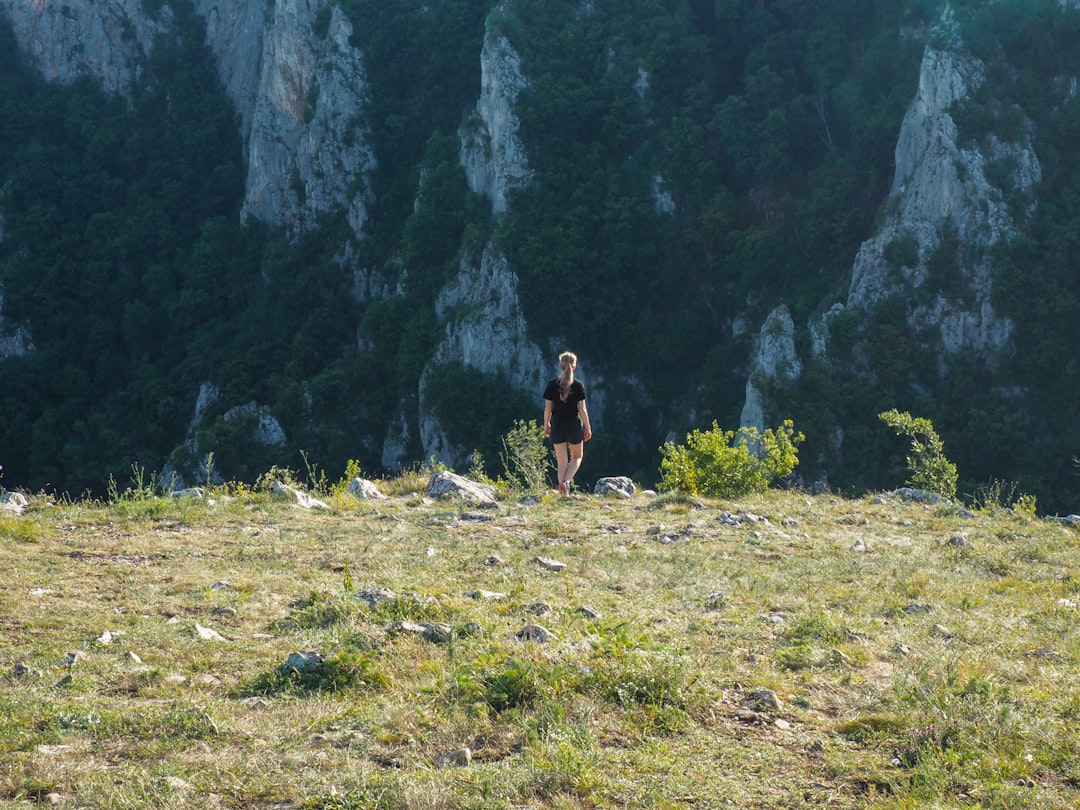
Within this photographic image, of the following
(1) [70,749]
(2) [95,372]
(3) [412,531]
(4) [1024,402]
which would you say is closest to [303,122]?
(2) [95,372]

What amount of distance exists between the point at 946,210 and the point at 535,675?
33198 mm

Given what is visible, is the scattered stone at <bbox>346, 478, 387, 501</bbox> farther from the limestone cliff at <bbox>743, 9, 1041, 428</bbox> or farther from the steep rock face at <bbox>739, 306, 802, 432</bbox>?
the limestone cliff at <bbox>743, 9, 1041, 428</bbox>

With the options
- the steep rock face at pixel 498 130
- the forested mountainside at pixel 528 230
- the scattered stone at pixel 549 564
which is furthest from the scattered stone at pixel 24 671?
the steep rock face at pixel 498 130

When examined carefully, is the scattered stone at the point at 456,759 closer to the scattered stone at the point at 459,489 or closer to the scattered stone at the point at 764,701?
the scattered stone at the point at 764,701

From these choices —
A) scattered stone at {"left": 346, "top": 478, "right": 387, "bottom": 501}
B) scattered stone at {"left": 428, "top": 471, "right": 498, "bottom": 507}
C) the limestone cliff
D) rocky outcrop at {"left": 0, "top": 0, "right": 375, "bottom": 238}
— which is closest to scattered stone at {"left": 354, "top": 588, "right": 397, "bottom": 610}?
scattered stone at {"left": 428, "top": 471, "right": 498, "bottom": 507}

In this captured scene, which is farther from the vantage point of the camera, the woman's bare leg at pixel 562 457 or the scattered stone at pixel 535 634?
the woman's bare leg at pixel 562 457

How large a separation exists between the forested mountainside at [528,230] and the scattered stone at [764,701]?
25.9m

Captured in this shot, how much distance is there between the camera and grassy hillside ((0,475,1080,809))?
A: 3436 mm

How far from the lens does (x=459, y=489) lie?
9852mm

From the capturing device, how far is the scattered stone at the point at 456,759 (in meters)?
3.58

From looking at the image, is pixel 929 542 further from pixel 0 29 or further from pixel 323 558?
pixel 0 29

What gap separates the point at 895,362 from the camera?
3244 cm

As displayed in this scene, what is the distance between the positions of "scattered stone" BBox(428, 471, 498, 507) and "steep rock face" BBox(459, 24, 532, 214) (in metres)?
36.1

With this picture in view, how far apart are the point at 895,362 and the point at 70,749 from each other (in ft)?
104
